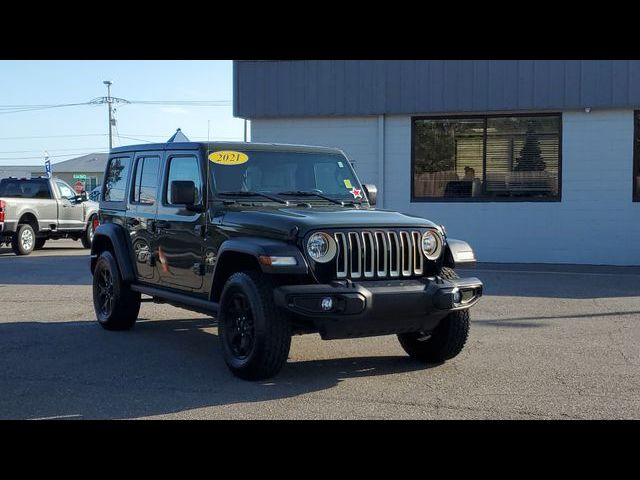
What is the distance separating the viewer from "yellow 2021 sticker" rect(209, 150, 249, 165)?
777 cm

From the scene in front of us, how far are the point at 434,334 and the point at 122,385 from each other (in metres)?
2.72

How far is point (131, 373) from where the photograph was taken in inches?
280

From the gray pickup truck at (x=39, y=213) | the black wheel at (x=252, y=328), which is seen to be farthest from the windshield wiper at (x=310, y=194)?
the gray pickup truck at (x=39, y=213)

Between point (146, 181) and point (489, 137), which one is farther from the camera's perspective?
point (489, 137)

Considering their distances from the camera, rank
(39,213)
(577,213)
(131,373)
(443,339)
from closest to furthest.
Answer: (131,373)
(443,339)
(577,213)
(39,213)

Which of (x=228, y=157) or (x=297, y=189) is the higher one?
(x=228, y=157)

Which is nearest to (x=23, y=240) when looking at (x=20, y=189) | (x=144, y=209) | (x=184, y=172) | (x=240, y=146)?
(x=20, y=189)

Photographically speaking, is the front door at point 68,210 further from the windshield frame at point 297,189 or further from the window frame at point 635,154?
the windshield frame at point 297,189

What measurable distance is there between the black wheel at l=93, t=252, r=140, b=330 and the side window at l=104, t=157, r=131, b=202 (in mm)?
696

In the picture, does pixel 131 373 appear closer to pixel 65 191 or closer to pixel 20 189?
pixel 20 189

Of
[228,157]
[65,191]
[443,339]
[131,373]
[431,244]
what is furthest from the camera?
[65,191]

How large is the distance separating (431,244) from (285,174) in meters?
1.77

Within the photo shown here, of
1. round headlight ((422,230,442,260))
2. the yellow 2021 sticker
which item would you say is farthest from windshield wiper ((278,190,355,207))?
round headlight ((422,230,442,260))
